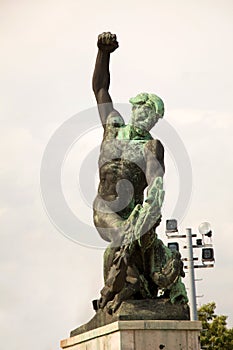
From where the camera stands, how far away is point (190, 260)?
2684 cm

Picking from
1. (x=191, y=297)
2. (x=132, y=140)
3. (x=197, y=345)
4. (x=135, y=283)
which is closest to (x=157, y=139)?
(x=132, y=140)

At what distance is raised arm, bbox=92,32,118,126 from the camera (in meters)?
13.6

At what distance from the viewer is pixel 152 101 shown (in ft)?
43.0

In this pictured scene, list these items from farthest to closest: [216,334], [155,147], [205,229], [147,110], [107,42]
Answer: [216,334] < [205,229] < [107,42] < [147,110] < [155,147]

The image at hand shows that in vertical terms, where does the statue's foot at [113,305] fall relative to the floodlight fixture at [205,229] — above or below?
→ below

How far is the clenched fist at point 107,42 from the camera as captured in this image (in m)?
13.6

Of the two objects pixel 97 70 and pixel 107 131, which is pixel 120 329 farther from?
pixel 97 70

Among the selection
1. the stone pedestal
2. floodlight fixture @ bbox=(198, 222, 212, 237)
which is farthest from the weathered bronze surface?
floodlight fixture @ bbox=(198, 222, 212, 237)

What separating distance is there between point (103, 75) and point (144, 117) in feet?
3.61

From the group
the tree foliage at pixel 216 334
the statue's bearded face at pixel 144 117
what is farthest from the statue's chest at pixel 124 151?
the tree foliage at pixel 216 334

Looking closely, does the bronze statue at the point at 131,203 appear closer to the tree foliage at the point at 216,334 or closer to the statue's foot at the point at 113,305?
the statue's foot at the point at 113,305

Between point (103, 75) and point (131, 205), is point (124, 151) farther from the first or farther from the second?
point (103, 75)

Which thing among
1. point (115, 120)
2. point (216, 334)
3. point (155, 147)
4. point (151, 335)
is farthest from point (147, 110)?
point (216, 334)

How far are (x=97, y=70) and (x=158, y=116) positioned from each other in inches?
51.1
